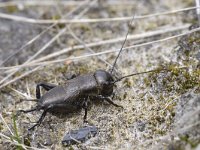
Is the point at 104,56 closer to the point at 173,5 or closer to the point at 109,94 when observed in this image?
the point at 109,94

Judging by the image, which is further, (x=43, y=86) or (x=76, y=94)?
(x=43, y=86)

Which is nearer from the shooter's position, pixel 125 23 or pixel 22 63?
pixel 22 63

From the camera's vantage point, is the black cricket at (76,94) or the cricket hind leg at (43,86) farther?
the cricket hind leg at (43,86)

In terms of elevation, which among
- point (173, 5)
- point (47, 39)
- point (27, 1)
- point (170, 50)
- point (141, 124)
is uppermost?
point (27, 1)

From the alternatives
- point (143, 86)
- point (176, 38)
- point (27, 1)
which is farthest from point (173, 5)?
point (27, 1)

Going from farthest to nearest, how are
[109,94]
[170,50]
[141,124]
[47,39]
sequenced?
[47,39], [170,50], [109,94], [141,124]

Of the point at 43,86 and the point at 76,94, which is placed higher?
the point at 43,86

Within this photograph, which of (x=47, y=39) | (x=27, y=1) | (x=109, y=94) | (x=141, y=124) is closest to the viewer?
(x=141, y=124)

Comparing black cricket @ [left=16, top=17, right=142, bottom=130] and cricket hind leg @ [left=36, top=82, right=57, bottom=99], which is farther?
cricket hind leg @ [left=36, top=82, right=57, bottom=99]
